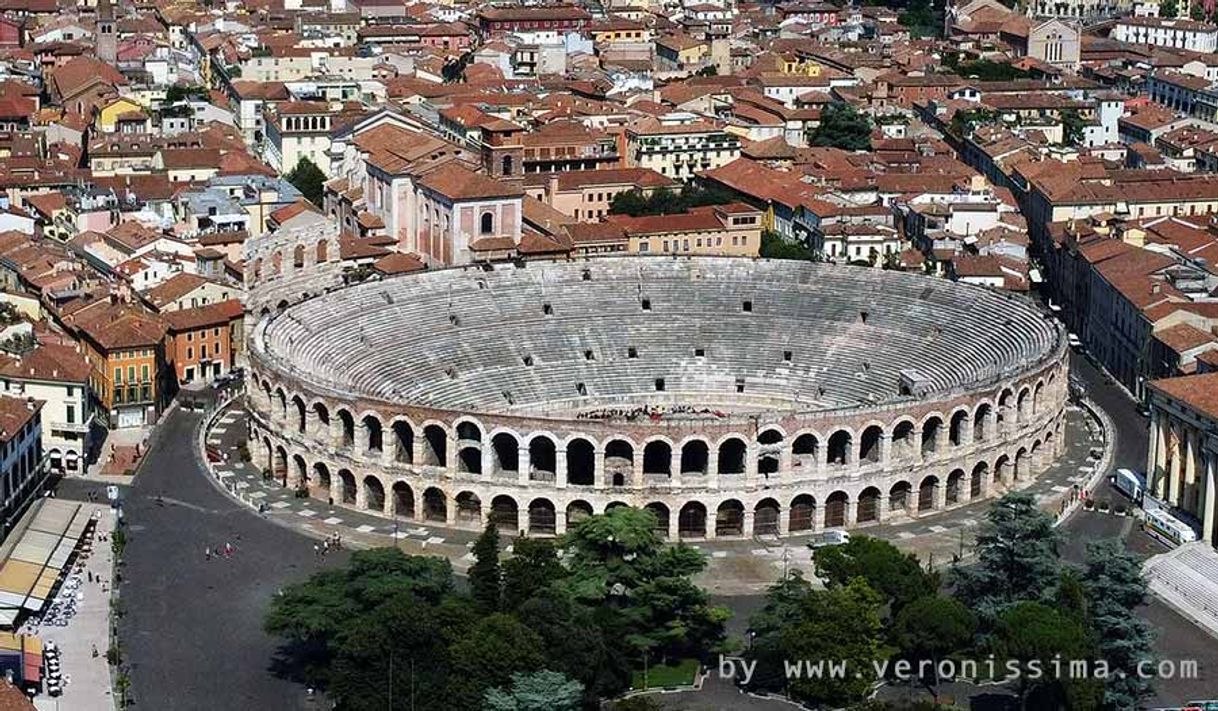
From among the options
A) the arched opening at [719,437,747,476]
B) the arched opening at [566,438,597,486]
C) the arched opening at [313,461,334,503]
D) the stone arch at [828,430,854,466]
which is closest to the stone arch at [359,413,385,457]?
the arched opening at [313,461,334,503]

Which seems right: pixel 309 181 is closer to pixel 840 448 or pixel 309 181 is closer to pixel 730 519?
pixel 840 448

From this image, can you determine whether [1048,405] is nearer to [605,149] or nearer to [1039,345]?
[1039,345]

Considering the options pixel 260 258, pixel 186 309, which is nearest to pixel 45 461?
pixel 186 309

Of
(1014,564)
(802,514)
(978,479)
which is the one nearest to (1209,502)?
(978,479)

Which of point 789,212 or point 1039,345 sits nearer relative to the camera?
point 1039,345

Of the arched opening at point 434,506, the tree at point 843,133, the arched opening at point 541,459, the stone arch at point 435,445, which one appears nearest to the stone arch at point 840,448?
the arched opening at point 541,459

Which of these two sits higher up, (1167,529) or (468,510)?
(1167,529)

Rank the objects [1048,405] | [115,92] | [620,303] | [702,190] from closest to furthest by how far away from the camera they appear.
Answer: [1048,405]
[620,303]
[702,190]
[115,92]
